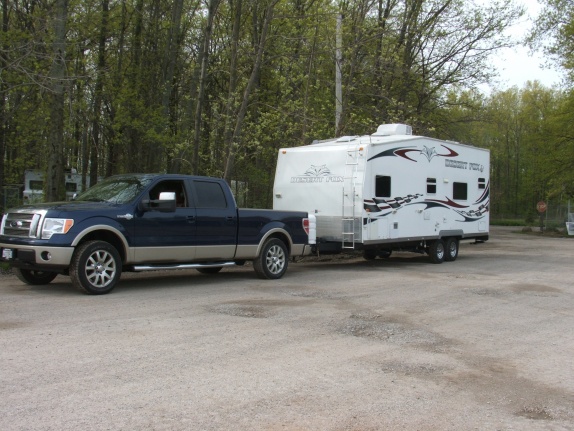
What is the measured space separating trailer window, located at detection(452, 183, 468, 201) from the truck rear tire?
11.3 metres

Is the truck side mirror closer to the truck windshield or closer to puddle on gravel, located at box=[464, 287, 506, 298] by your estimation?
the truck windshield

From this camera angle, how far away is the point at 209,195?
11.1 metres

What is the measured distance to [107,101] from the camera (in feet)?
68.7

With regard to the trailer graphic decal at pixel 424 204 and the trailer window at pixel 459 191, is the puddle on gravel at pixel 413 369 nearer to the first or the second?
the trailer graphic decal at pixel 424 204

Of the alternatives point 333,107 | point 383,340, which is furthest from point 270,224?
point 333,107

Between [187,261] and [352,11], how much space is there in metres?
12.9

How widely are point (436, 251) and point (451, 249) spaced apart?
1031mm

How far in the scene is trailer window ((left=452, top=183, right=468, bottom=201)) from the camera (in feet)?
57.1

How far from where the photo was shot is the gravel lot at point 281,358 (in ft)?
14.7

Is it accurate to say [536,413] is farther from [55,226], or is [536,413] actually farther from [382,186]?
[382,186]

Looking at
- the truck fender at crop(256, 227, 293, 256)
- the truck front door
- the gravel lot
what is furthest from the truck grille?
the truck fender at crop(256, 227, 293, 256)

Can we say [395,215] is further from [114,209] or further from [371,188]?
[114,209]

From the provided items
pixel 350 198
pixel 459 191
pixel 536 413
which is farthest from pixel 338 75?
pixel 536 413

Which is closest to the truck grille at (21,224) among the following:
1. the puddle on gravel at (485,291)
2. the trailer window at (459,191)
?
the puddle on gravel at (485,291)
